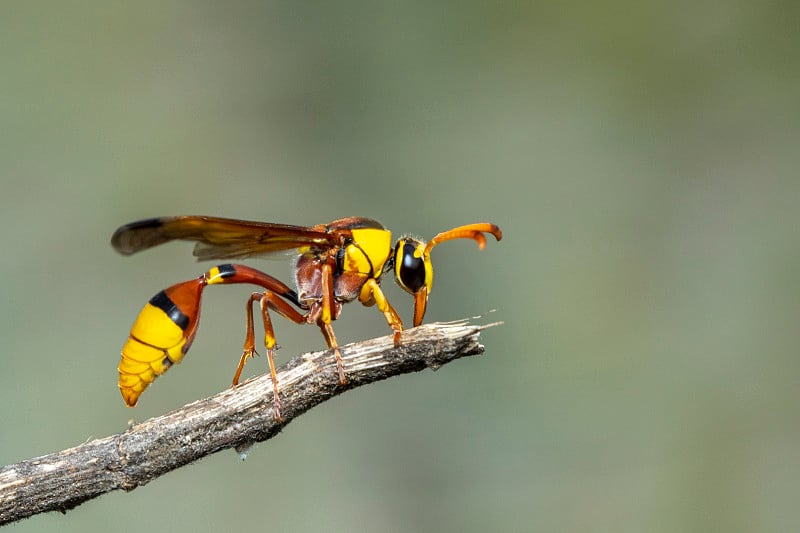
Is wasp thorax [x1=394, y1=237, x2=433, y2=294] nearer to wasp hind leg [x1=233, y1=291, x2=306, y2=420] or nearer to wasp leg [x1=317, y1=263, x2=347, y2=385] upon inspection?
wasp leg [x1=317, y1=263, x2=347, y2=385]

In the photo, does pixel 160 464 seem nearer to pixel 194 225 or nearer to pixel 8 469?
pixel 8 469

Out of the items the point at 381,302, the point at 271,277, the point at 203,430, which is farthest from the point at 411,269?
the point at 203,430

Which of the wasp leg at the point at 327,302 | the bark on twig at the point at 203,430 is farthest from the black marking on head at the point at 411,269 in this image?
the bark on twig at the point at 203,430

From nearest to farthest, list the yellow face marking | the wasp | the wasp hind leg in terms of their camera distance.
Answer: the wasp < the wasp hind leg < the yellow face marking

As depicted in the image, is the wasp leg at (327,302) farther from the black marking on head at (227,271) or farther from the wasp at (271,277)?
the black marking on head at (227,271)

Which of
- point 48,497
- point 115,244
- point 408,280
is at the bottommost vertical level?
point 48,497

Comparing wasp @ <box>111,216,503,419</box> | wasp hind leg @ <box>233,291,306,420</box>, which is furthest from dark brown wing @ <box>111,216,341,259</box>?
wasp hind leg @ <box>233,291,306,420</box>

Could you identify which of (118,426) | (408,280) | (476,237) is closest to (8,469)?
(408,280)
